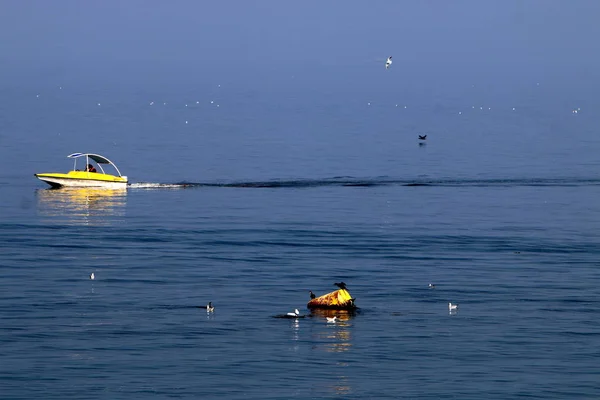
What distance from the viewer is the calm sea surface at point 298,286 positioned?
7225cm

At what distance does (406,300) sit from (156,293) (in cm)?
1728

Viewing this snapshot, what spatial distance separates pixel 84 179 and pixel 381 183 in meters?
37.7

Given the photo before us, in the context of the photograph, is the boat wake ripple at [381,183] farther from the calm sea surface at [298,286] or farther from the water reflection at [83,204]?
the water reflection at [83,204]

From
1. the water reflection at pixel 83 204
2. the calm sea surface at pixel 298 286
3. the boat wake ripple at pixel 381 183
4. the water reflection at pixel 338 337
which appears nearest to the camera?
the water reflection at pixel 338 337

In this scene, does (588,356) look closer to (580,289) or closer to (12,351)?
(580,289)

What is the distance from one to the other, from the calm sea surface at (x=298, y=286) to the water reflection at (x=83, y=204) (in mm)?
320

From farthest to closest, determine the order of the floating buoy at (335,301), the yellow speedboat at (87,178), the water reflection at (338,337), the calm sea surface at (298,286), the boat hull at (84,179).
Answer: the boat hull at (84,179) < the yellow speedboat at (87,178) < the floating buoy at (335,301) < the calm sea surface at (298,286) < the water reflection at (338,337)

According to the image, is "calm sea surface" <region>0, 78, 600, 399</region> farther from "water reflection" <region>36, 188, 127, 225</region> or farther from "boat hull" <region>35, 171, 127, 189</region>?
"boat hull" <region>35, 171, 127, 189</region>

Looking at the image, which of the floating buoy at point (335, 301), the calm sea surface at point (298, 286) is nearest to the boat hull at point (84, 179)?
the calm sea surface at point (298, 286)

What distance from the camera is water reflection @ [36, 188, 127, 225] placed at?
12888cm

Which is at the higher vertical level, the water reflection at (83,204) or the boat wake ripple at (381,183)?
the boat wake ripple at (381,183)

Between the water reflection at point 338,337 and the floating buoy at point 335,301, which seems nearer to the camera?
the water reflection at point 338,337

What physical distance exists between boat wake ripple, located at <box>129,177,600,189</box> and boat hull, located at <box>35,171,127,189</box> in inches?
306

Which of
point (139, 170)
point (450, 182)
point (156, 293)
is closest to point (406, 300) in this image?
point (156, 293)
